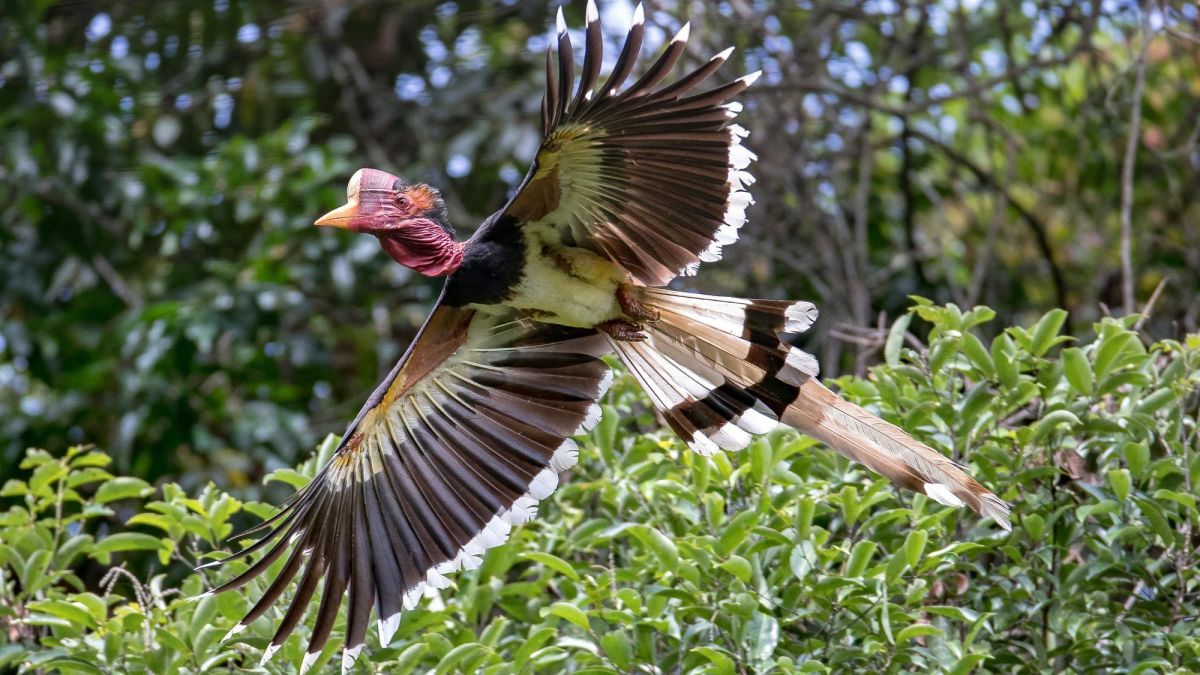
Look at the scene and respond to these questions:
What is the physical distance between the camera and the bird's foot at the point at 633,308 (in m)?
2.88

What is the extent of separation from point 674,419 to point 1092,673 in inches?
35.7

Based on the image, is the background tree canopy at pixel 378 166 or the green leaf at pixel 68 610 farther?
the background tree canopy at pixel 378 166

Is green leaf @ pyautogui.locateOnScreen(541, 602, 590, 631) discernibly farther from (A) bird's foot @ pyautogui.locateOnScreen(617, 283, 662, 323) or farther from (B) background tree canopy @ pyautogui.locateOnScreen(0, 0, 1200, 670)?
(B) background tree canopy @ pyautogui.locateOnScreen(0, 0, 1200, 670)

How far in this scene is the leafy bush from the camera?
2.40 m

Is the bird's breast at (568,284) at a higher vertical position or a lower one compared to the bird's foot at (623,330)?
higher

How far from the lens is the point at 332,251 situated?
15.6 ft

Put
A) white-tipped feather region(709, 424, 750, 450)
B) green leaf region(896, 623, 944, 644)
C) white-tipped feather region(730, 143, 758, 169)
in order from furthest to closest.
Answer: white-tipped feather region(709, 424, 750, 450), white-tipped feather region(730, 143, 758, 169), green leaf region(896, 623, 944, 644)

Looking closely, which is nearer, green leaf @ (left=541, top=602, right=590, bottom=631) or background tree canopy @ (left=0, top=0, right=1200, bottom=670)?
green leaf @ (left=541, top=602, right=590, bottom=631)

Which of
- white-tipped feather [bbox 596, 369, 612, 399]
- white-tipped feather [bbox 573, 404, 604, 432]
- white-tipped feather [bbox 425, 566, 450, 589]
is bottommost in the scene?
white-tipped feather [bbox 425, 566, 450, 589]

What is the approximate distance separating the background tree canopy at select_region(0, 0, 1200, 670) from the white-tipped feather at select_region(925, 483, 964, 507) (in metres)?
1.47

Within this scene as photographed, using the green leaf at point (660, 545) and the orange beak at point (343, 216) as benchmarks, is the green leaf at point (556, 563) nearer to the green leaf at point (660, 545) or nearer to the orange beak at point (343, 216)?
the green leaf at point (660, 545)

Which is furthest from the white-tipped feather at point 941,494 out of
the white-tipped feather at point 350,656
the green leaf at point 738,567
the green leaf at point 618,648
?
the white-tipped feather at point 350,656

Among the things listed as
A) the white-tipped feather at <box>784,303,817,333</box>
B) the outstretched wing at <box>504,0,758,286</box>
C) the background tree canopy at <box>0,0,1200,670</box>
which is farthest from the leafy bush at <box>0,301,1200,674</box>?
the background tree canopy at <box>0,0,1200,670</box>

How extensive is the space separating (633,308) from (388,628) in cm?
83
